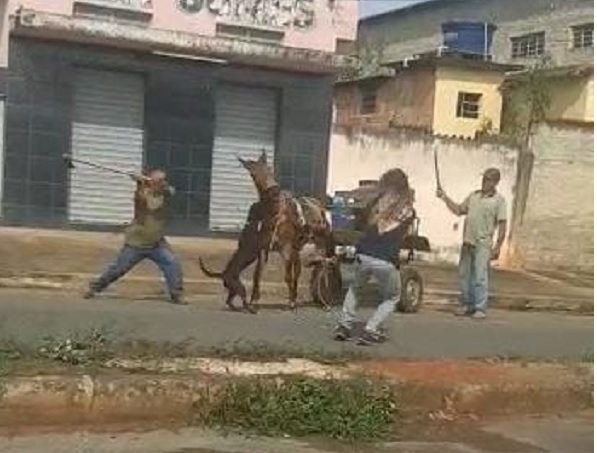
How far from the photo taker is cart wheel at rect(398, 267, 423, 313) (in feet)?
44.5

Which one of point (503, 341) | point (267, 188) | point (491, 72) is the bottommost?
point (503, 341)

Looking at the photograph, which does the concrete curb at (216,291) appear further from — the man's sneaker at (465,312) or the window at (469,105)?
the window at (469,105)

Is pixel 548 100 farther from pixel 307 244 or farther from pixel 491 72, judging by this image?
pixel 307 244

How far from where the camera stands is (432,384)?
26.8 ft

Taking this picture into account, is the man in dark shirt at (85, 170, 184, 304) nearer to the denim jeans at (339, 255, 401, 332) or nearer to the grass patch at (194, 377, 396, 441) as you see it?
the denim jeans at (339, 255, 401, 332)

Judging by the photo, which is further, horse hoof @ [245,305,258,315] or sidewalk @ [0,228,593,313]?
sidewalk @ [0,228,593,313]

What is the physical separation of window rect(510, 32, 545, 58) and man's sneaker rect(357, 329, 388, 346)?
2491 cm

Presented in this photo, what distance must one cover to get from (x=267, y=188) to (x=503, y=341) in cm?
278

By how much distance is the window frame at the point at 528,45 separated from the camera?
33.8 meters

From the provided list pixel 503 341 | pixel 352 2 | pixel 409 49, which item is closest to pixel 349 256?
pixel 503 341

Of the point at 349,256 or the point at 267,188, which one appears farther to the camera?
the point at 349,256

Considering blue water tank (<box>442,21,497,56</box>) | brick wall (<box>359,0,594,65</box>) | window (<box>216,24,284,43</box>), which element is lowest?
window (<box>216,24,284,43</box>)

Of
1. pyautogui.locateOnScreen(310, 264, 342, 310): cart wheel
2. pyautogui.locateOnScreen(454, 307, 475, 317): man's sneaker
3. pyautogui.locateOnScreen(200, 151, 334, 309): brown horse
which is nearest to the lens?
pyautogui.locateOnScreen(200, 151, 334, 309): brown horse

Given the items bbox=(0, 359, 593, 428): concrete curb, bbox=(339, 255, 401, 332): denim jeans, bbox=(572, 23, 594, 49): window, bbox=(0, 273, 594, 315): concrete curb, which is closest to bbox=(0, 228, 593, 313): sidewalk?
bbox=(0, 273, 594, 315): concrete curb
